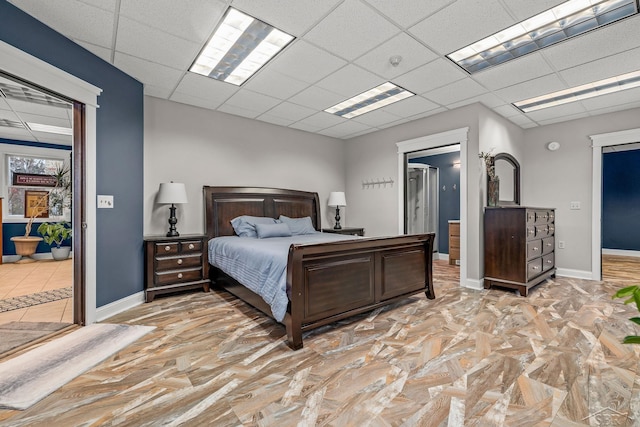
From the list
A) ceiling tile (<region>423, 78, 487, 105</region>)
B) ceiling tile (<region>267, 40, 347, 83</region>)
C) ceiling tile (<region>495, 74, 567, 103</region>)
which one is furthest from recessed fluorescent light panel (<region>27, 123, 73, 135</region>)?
ceiling tile (<region>495, 74, 567, 103</region>)

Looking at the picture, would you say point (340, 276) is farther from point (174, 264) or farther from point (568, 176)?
point (568, 176)

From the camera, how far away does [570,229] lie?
492 cm

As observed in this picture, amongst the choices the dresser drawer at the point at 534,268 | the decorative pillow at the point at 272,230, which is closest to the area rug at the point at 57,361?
the decorative pillow at the point at 272,230

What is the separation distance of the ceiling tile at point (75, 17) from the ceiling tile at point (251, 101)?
5.03 feet

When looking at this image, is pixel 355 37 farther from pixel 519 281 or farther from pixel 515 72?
pixel 519 281

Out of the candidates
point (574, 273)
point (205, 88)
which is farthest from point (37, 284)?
point (574, 273)

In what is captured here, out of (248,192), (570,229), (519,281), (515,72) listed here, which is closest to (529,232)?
(519,281)

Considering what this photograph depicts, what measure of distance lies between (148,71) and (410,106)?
3352 mm

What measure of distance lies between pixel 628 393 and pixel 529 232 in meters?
2.47

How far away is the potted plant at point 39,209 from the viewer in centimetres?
596

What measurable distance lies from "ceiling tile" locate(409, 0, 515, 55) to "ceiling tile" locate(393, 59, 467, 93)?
377 millimetres

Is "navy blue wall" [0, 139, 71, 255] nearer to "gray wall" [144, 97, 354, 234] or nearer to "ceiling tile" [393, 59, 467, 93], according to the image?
"gray wall" [144, 97, 354, 234]

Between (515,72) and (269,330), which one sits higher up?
(515,72)

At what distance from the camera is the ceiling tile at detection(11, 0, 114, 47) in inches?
88.4
